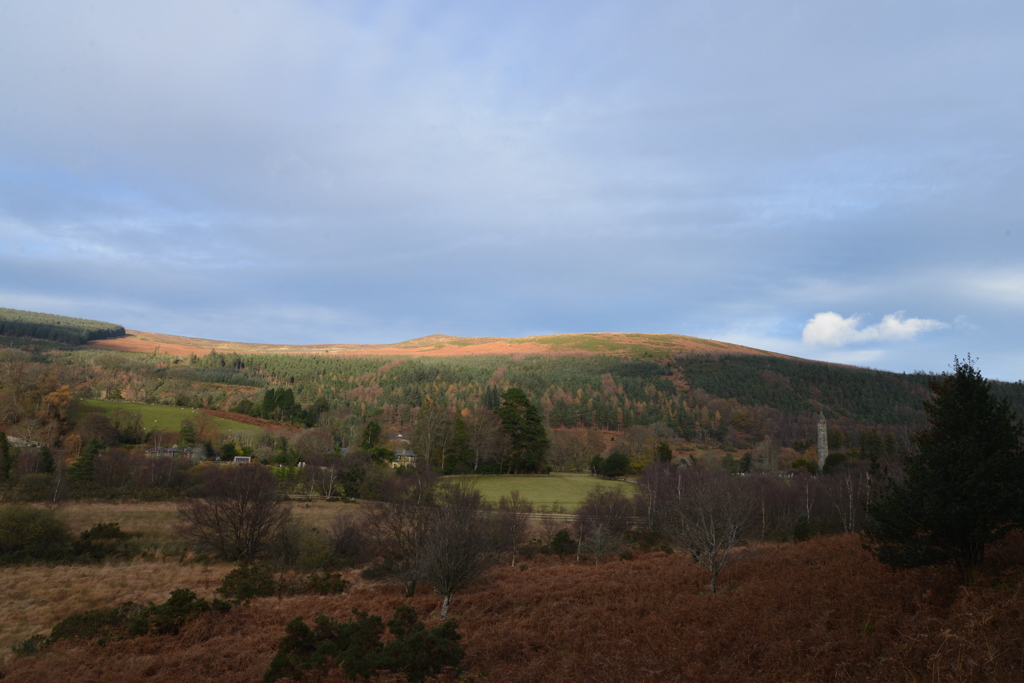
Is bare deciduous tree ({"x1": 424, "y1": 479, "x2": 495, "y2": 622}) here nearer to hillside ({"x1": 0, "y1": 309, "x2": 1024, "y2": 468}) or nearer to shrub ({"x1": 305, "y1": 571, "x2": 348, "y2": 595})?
shrub ({"x1": 305, "y1": 571, "x2": 348, "y2": 595})

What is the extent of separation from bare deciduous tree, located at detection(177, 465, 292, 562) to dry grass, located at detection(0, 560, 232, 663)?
2167 millimetres

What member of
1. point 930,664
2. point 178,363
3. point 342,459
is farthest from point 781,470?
point 178,363

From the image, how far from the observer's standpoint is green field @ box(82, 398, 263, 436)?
294ft

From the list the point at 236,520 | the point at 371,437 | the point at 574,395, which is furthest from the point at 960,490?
the point at 574,395

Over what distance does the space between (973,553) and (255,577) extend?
33041 mm

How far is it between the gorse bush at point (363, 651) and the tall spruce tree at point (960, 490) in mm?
13990

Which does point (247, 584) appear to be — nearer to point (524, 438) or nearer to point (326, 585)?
point (326, 585)

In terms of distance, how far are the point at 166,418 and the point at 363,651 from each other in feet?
333

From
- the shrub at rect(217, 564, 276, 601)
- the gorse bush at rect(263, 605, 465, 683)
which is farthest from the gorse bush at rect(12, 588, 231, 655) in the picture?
the gorse bush at rect(263, 605, 465, 683)

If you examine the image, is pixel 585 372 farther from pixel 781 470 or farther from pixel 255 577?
pixel 255 577

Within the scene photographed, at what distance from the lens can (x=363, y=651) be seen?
15.1 m

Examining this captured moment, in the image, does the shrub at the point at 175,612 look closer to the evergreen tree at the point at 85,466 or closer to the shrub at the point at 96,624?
the shrub at the point at 96,624

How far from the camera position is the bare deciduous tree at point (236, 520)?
3731cm

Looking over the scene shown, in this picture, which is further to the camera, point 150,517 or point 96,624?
point 150,517
